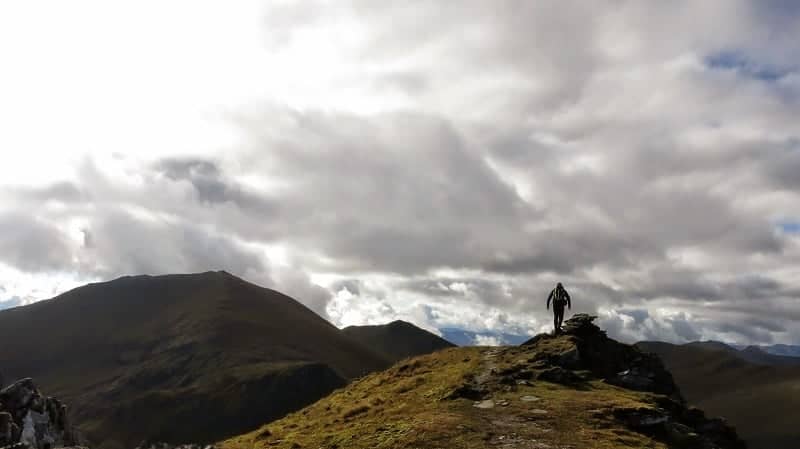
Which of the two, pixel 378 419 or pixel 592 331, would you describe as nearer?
pixel 378 419

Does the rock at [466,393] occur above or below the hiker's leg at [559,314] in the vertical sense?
below

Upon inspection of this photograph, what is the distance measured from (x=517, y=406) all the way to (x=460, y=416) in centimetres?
528

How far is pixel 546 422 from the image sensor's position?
3847 centimetres

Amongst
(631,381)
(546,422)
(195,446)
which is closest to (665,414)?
(546,422)

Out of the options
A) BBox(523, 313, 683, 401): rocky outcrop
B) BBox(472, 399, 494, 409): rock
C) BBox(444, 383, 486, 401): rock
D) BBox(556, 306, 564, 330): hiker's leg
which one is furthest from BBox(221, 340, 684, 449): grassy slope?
BBox(556, 306, 564, 330): hiker's leg

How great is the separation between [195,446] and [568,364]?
110 ft

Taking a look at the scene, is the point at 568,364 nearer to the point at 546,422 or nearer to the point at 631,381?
the point at 631,381

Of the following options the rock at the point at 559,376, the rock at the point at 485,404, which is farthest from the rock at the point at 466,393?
the rock at the point at 559,376

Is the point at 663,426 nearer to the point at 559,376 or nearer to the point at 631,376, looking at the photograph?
the point at 559,376

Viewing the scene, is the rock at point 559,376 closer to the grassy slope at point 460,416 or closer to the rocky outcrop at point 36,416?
the grassy slope at point 460,416

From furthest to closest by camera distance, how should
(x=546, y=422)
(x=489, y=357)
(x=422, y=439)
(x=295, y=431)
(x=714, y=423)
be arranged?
1. (x=489, y=357)
2. (x=714, y=423)
3. (x=295, y=431)
4. (x=546, y=422)
5. (x=422, y=439)

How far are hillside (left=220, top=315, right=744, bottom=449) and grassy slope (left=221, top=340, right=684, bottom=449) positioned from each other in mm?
82

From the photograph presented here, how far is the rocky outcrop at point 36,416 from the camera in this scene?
3925 cm

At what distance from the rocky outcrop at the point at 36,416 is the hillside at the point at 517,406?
A: 1211 cm
